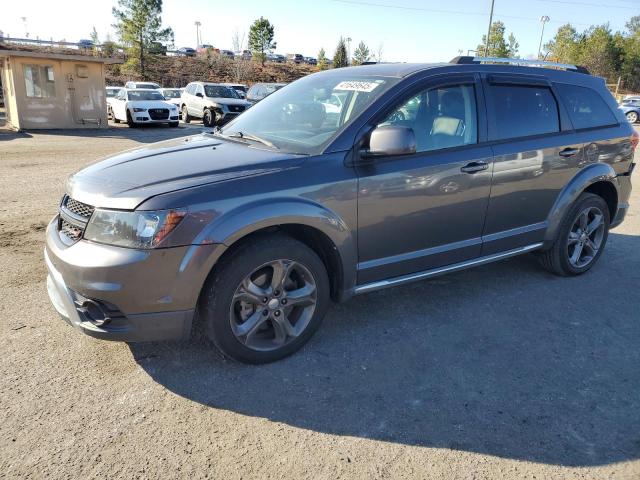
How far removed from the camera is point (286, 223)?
10.1 ft

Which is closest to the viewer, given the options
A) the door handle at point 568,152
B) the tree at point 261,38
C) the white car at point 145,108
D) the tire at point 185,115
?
the door handle at point 568,152

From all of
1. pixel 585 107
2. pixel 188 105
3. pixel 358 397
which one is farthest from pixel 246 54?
pixel 358 397

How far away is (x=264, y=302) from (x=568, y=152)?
3.04 m

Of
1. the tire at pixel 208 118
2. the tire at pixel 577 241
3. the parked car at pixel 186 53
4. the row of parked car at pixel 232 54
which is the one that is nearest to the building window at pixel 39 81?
the tire at pixel 208 118

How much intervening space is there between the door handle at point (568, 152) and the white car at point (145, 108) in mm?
18392

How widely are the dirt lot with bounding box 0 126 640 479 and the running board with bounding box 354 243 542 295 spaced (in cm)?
36

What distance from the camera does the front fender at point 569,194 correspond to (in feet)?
14.8

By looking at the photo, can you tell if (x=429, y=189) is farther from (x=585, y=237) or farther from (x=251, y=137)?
(x=585, y=237)

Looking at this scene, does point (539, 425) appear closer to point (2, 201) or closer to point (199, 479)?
point (199, 479)

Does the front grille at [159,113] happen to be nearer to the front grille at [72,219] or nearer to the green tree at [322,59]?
the front grille at [72,219]

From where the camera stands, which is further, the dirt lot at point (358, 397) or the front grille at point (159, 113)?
the front grille at point (159, 113)

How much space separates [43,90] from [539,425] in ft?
65.1

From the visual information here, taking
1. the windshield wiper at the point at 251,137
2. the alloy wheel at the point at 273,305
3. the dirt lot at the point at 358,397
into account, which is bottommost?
the dirt lot at the point at 358,397

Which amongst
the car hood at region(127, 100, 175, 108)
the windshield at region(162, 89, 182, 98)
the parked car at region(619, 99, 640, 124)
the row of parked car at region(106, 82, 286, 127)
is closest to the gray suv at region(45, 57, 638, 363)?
the row of parked car at region(106, 82, 286, 127)
